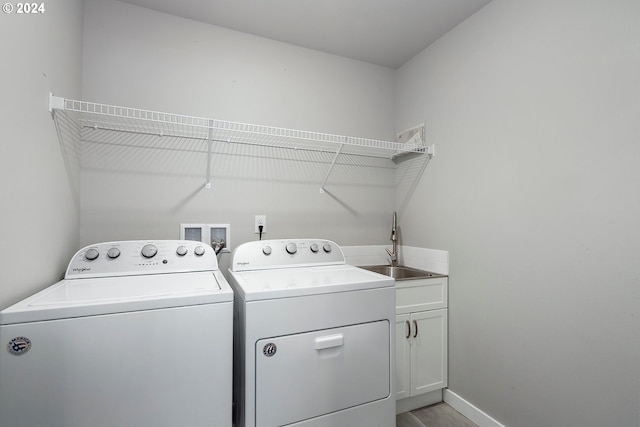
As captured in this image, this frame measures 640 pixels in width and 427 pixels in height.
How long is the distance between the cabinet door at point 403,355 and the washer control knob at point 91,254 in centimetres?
172

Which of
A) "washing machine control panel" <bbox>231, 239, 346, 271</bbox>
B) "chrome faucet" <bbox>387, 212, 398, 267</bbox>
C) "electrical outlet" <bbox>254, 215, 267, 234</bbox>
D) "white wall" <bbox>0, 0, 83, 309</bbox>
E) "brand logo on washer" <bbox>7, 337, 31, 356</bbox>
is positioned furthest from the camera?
"chrome faucet" <bbox>387, 212, 398, 267</bbox>

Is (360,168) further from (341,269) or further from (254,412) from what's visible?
(254,412)

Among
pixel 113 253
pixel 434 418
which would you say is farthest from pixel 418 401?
pixel 113 253

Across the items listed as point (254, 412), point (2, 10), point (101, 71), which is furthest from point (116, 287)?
point (101, 71)

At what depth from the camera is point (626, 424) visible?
43.1 inches

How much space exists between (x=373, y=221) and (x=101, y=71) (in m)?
2.14

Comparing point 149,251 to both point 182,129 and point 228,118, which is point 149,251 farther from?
point 228,118

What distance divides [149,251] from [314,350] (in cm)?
98

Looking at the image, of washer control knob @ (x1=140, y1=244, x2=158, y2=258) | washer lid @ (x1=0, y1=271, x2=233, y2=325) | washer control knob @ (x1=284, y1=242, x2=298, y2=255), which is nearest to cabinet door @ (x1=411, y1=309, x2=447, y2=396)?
washer control knob @ (x1=284, y1=242, x2=298, y2=255)

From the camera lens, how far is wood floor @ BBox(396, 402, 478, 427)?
5.53 feet

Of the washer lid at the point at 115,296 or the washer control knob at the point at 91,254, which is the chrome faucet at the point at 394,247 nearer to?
the washer lid at the point at 115,296

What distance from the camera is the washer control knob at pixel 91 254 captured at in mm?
1332

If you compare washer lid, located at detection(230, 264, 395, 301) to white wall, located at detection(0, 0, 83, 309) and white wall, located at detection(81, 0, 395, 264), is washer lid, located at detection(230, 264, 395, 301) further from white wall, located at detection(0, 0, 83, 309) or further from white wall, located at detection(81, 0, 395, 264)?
white wall, located at detection(0, 0, 83, 309)

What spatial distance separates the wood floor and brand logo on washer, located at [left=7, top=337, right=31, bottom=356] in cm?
184
